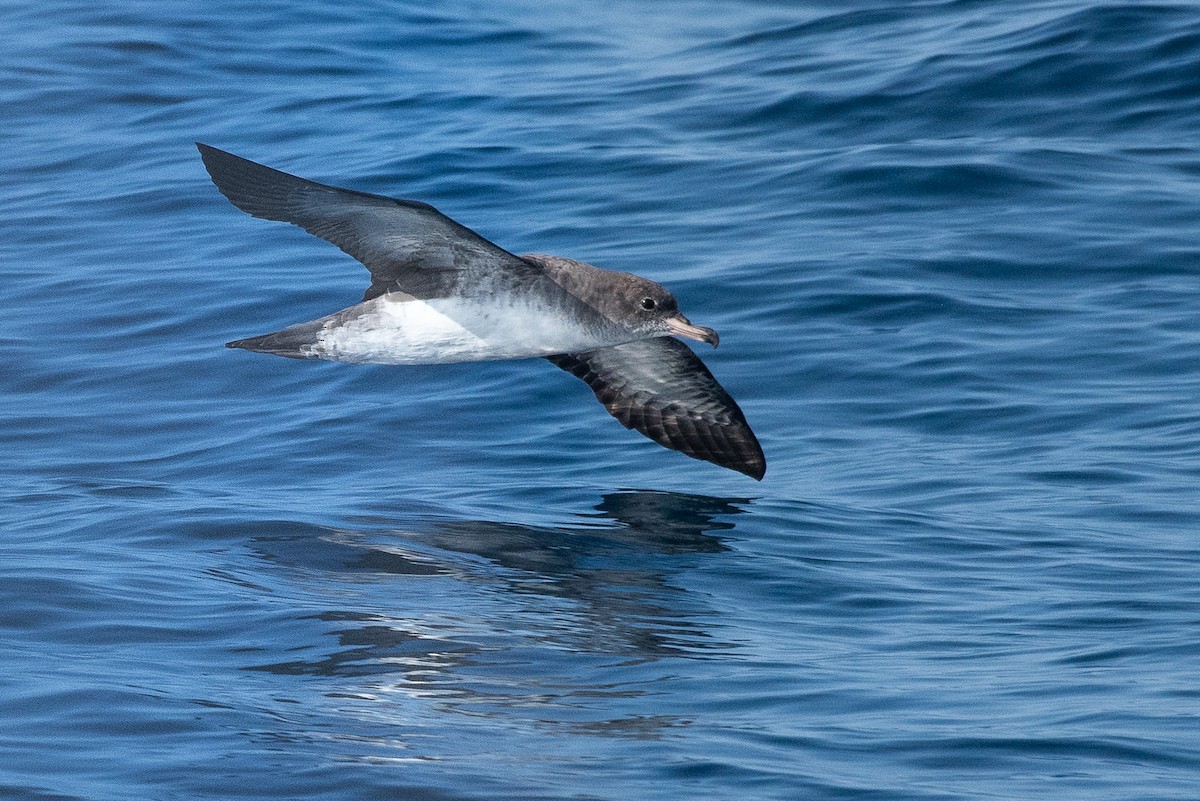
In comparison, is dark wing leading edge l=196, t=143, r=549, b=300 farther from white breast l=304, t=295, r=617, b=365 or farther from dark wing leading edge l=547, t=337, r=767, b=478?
dark wing leading edge l=547, t=337, r=767, b=478

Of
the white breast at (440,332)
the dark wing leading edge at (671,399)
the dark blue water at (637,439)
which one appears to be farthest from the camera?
the dark wing leading edge at (671,399)

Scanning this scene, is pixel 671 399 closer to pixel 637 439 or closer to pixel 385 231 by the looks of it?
pixel 637 439

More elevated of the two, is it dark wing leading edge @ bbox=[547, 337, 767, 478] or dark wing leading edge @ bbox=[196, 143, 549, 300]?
dark wing leading edge @ bbox=[196, 143, 549, 300]

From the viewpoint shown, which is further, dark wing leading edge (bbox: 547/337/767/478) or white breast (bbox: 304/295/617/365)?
dark wing leading edge (bbox: 547/337/767/478)

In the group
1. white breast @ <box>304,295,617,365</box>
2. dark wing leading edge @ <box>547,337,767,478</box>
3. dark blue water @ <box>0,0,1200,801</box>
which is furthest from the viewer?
dark wing leading edge @ <box>547,337,767,478</box>

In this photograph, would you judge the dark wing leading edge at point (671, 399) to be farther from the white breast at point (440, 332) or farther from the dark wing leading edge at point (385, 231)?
the dark wing leading edge at point (385, 231)

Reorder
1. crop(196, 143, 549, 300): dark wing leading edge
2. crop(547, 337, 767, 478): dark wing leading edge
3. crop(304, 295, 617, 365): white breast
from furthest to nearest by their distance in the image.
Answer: crop(547, 337, 767, 478): dark wing leading edge → crop(304, 295, 617, 365): white breast → crop(196, 143, 549, 300): dark wing leading edge

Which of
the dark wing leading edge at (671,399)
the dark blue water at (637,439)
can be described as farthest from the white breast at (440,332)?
the dark wing leading edge at (671,399)

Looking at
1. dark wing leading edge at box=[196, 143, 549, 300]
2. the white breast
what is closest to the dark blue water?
the white breast

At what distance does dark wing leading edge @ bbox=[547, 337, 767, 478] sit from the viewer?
8281mm

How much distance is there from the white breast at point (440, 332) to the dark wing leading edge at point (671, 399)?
1005 millimetres

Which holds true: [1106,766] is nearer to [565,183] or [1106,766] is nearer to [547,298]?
[547,298]

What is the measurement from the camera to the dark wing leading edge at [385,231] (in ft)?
21.0

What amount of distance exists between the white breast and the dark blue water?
89 centimetres
